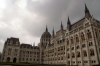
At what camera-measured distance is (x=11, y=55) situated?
244 ft

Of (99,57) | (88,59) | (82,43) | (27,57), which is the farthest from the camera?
(27,57)

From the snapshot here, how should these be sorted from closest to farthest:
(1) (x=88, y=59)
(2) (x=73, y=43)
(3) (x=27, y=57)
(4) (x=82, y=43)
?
1. (1) (x=88, y=59)
2. (4) (x=82, y=43)
3. (2) (x=73, y=43)
4. (3) (x=27, y=57)

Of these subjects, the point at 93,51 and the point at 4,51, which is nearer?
the point at 93,51

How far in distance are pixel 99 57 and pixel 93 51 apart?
3.35 metres

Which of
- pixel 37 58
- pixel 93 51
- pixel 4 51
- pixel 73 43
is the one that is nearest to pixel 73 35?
pixel 73 43

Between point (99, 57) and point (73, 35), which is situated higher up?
point (73, 35)

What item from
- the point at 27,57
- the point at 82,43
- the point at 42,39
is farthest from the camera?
the point at 42,39

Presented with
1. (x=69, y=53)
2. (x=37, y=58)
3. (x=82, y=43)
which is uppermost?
(x=82, y=43)

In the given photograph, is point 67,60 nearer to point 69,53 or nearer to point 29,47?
point 69,53

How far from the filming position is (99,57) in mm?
38375

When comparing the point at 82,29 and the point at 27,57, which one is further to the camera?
the point at 27,57

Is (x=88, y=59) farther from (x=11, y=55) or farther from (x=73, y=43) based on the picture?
(x=11, y=55)

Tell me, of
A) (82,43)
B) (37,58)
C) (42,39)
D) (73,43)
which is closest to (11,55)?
(37,58)

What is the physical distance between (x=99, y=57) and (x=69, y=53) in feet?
59.6
